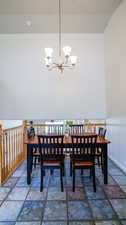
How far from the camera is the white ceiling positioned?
305cm

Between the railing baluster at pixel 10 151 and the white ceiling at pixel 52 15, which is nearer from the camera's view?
the railing baluster at pixel 10 151

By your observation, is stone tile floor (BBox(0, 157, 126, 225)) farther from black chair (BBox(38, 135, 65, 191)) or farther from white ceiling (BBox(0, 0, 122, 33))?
white ceiling (BBox(0, 0, 122, 33))

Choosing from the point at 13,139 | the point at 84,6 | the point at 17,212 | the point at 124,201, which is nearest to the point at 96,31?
the point at 84,6

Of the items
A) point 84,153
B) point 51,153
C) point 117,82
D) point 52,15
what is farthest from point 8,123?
point 117,82

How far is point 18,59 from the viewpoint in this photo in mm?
4195

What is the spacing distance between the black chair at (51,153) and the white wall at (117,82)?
1449mm

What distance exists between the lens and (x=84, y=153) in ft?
7.74

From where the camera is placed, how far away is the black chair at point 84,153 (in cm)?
230

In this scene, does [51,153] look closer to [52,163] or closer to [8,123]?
[52,163]

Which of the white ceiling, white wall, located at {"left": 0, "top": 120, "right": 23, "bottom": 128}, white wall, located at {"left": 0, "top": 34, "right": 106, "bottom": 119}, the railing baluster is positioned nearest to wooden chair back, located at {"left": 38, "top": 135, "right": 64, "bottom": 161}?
the railing baluster

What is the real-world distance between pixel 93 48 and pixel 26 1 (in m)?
2.15

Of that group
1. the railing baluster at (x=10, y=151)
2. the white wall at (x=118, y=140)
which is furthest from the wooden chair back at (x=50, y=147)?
the white wall at (x=118, y=140)

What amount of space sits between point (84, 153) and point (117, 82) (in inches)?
73.8

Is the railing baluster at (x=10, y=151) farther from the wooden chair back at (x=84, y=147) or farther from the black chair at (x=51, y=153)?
the wooden chair back at (x=84, y=147)
